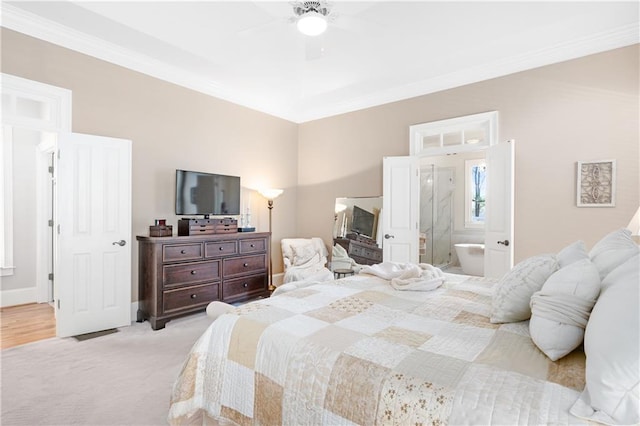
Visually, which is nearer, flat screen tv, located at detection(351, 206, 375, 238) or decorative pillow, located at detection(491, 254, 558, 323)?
decorative pillow, located at detection(491, 254, 558, 323)

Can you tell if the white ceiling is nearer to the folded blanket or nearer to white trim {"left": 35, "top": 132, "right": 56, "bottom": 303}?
the folded blanket

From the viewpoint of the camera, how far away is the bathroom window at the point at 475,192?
231 inches

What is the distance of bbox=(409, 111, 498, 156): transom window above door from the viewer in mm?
3934

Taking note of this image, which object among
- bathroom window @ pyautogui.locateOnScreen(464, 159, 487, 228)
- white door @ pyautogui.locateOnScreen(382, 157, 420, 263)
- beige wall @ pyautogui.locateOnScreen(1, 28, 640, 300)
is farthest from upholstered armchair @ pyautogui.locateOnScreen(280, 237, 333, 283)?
bathroom window @ pyautogui.locateOnScreen(464, 159, 487, 228)

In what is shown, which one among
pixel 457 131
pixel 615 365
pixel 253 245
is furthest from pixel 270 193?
pixel 615 365

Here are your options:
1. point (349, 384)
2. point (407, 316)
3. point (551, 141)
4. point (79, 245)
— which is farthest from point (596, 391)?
point (79, 245)

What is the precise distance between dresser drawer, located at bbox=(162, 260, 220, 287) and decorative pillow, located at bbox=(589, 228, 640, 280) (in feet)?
11.7

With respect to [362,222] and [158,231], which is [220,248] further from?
[362,222]

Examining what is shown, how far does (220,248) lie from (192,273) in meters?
0.45

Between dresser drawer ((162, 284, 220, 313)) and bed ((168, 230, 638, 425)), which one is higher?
bed ((168, 230, 638, 425))

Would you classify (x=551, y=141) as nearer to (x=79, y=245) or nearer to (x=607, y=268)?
(x=607, y=268)

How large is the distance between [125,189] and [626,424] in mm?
4105

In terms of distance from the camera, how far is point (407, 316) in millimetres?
1646

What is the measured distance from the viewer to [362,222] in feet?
16.4
